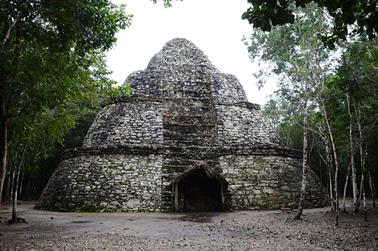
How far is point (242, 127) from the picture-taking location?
60.4 feet

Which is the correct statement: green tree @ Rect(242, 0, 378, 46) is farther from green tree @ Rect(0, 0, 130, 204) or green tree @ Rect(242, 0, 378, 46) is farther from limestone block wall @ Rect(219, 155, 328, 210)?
limestone block wall @ Rect(219, 155, 328, 210)

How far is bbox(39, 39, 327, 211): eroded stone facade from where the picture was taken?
14.2 metres

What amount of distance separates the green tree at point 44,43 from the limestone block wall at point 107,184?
20.9 feet

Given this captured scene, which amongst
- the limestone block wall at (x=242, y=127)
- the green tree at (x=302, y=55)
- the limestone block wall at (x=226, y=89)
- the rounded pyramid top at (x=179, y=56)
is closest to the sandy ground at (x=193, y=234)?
the green tree at (x=302, y=55)

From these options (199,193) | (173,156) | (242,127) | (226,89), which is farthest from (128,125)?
(226,89)

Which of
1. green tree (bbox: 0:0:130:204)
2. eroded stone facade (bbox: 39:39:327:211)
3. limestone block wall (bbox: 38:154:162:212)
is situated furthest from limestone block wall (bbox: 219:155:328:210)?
green tree (bbox: 0:0:130:204)

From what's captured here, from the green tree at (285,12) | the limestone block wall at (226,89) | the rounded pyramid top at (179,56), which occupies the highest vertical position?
the rounded pyramid top at (179,56)

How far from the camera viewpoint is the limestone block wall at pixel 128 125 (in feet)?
54.7

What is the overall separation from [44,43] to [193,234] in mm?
5931

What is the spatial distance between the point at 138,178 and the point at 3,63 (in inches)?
355

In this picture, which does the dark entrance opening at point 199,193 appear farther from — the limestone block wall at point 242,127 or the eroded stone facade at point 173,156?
the limestone block wall at point 242,127

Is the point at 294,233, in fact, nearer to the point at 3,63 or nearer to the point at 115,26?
the point at 115,26

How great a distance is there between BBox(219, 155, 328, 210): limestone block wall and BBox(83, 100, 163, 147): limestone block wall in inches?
164

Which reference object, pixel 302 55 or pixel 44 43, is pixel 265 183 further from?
pixel 44 43
